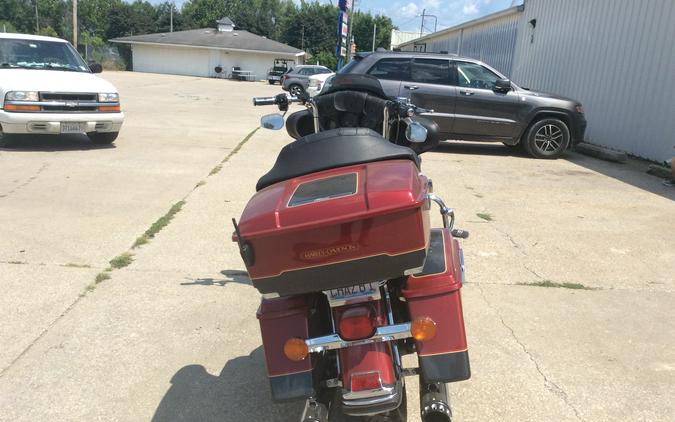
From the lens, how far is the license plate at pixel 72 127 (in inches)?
360

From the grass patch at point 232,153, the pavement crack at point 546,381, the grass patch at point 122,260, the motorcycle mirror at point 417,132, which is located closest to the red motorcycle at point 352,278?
the motorcycle mirror at point 417,132

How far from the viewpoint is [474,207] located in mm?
6875

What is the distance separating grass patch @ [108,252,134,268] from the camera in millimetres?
4746

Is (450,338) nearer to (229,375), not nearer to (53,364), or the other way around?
(229,375)

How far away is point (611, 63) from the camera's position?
37.9 feet

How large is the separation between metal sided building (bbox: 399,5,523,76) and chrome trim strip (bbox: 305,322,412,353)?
16422mm

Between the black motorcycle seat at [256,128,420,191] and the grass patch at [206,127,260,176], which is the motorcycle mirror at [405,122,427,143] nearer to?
the black motorcycle seat at [256,128,420,191]

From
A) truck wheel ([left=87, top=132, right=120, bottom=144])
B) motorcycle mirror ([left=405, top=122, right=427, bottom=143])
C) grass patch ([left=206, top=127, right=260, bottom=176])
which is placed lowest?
grass patch ([left=206, top=127, right=260, bottom=176])

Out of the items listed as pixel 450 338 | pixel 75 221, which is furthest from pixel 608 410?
pixel 75 221

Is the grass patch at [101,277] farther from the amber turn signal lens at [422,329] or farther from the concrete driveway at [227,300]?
the amber turn signal lens at [422,329]

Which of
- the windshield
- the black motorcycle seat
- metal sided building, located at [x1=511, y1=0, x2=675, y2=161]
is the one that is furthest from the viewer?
metal sided building, located at [x1=511, y1=0, x2=675, y2=161]

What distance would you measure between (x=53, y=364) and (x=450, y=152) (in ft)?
29.0

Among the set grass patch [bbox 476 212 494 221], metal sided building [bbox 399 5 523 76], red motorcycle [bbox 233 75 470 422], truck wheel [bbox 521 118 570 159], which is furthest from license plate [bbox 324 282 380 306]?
metal sided building [bbox 399 5 523 76]

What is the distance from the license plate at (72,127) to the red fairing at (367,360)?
326 inches
